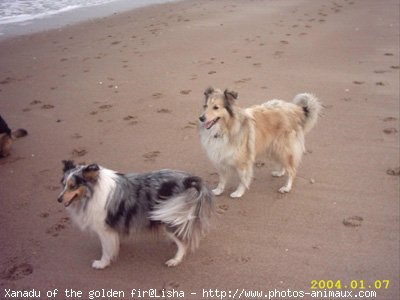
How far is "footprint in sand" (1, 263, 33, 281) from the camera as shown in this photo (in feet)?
11.6

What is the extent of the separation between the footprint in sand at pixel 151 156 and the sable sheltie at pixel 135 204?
1.71 m

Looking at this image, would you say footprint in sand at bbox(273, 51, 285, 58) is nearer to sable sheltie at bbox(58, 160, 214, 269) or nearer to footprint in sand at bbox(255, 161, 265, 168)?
footprint in sand at bbox(255, 161, 265, 168)

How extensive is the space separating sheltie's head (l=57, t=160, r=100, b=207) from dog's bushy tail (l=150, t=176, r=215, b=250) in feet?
1.92

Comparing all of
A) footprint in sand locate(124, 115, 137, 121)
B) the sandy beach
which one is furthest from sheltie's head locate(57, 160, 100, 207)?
footprint in sand locate(124, 115, 137, 121)

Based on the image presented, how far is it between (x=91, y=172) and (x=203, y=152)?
234cm

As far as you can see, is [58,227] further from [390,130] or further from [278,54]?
[278,54]

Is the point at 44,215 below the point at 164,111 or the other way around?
below

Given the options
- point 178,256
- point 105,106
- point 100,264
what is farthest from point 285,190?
point 105,106

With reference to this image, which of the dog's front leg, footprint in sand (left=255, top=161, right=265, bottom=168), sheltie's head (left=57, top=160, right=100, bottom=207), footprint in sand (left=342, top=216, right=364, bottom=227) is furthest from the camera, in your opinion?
footprint in sand (left=255, top=161, right=265, bottom=168)

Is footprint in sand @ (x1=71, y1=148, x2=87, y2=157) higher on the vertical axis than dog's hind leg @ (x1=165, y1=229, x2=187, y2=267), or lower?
higher

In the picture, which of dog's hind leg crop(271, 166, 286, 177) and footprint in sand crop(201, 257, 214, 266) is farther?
dog's hind leg crop(271, 166, 286, 177)

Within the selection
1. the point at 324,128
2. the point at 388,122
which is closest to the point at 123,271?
the point at 324,128

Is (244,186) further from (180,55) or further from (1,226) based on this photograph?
(180,55)

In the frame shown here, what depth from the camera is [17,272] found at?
11.8 feet
